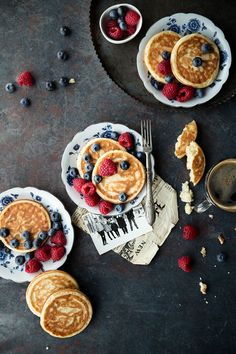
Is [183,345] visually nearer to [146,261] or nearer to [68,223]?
[146,261]

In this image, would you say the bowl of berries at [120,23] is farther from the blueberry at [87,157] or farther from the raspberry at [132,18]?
the blueberry at [87,157]

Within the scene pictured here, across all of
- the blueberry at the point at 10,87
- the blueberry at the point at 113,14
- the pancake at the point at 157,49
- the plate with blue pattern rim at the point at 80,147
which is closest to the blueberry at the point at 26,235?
the plate with blue pattern rim at the point at 80,147

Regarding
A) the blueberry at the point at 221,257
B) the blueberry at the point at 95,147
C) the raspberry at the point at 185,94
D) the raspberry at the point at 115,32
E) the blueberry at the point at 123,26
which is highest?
the blueberry at the point at 123,26

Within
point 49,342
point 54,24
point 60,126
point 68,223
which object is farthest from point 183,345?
point 54,24

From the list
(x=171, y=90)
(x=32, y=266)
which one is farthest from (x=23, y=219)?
(x=171, y=90)

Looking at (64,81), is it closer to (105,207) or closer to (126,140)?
(126,140)

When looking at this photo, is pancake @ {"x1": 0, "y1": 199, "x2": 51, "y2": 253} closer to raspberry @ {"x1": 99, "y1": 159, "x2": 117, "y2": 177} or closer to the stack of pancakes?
the stack of pancakes

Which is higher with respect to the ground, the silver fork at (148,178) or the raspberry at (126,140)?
the raspberry at (126,140)
